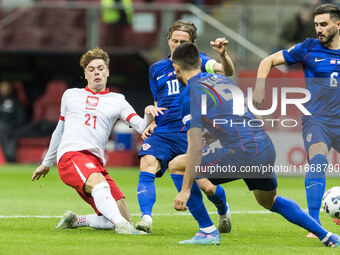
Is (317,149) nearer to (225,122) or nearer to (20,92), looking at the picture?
(225,122)

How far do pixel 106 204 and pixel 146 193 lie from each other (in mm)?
546

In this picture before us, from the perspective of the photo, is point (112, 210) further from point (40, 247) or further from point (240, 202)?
point (240, 202)

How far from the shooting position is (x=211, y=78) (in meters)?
6.49

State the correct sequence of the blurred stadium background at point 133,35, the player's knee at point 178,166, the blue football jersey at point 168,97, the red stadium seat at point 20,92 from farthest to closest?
1. the red stadium seat at point 20,92
2. the blurred stadium background at point 133,35
3. the blue football jersey at point 168,97
4. the player's knee at point 178,166

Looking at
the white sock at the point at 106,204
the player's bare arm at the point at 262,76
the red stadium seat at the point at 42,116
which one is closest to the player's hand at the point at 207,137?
the player's bare arm at the point at 262,76

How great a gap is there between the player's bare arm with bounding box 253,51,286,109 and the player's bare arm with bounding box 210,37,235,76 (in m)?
0.28

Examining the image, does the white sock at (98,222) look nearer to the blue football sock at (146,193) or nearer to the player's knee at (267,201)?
the blue football sock at (146,193)

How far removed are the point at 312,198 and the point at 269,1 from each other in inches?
569

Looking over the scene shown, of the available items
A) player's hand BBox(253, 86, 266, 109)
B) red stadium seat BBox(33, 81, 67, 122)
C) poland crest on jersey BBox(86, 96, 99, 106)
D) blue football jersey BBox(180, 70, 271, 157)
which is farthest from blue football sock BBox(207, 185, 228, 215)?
red stadium seat BBox(33, 81, 67, 122)

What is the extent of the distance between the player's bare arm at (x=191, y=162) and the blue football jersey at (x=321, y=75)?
6.84 ft

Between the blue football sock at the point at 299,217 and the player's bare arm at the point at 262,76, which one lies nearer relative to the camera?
the blue football sock at the point at 299,217

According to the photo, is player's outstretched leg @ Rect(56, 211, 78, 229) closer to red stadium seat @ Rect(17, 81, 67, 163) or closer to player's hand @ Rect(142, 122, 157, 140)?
player's hand @ Rect(142, 122, 157, 140)

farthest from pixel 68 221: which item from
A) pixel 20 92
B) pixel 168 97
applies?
pixel 20 92

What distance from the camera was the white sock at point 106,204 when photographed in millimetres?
7141
